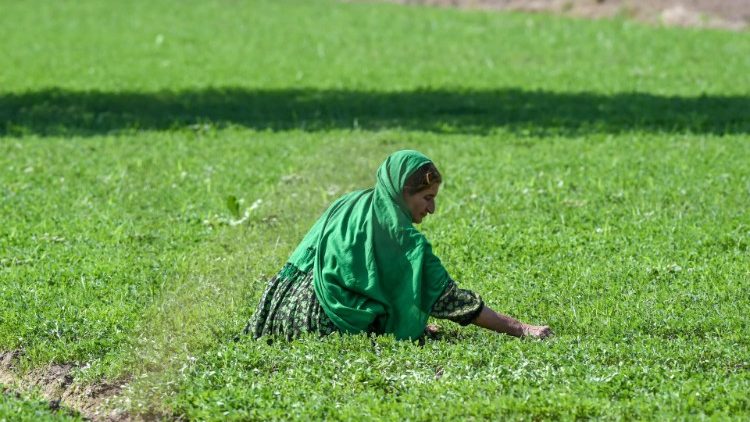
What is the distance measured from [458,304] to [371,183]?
403 centimetres

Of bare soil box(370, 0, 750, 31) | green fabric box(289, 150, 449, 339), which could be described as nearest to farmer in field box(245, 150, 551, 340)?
green fabric box(289, 150, 449, 339)

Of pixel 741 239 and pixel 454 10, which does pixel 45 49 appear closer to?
pixel 454 10

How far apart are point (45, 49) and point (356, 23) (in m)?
5.26

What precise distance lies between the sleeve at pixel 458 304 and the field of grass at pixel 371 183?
0.14 metres

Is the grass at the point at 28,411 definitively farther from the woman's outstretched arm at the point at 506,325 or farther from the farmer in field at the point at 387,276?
the woman's outstretched arm at the point at 506,325

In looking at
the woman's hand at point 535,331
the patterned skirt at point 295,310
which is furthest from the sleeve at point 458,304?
the woman's hand at point 535,331

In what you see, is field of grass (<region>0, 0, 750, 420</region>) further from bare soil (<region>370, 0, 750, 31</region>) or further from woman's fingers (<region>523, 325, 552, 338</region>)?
bare soil (<region>370, 0, 750, 31</region>)

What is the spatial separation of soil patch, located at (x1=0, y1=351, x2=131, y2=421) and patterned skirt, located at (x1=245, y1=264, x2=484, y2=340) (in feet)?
2.46

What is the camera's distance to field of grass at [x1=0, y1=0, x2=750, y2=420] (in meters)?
5.45

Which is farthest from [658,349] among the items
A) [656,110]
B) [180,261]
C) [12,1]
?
[12,1]

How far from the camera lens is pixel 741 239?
7961mm

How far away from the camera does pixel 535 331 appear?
19.8 ft

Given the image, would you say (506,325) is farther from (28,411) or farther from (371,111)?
(371,111)

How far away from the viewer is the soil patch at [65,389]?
A: 5457mm
